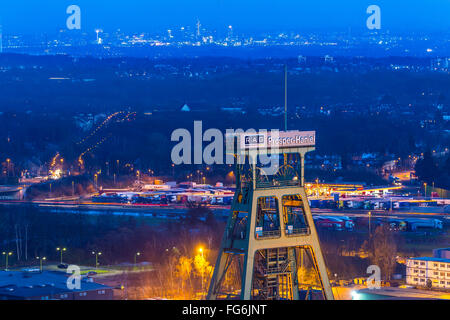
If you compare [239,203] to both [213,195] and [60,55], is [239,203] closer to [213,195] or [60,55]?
[213,195]

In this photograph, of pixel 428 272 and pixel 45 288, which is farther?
pixel 428 272

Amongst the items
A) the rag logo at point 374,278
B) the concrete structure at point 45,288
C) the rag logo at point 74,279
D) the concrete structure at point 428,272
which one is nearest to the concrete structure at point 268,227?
the concrete structure at point 45,288

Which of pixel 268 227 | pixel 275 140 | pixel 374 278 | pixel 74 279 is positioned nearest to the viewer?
pixel 275 140

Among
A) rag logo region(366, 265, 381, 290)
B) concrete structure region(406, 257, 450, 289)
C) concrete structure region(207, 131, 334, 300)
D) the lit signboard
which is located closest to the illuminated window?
concrete structure region(207, 131, 334, 300)

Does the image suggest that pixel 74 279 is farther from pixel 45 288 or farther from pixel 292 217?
pixel 292 217

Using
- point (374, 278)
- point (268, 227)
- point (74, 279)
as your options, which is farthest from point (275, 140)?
point (374, 278)
